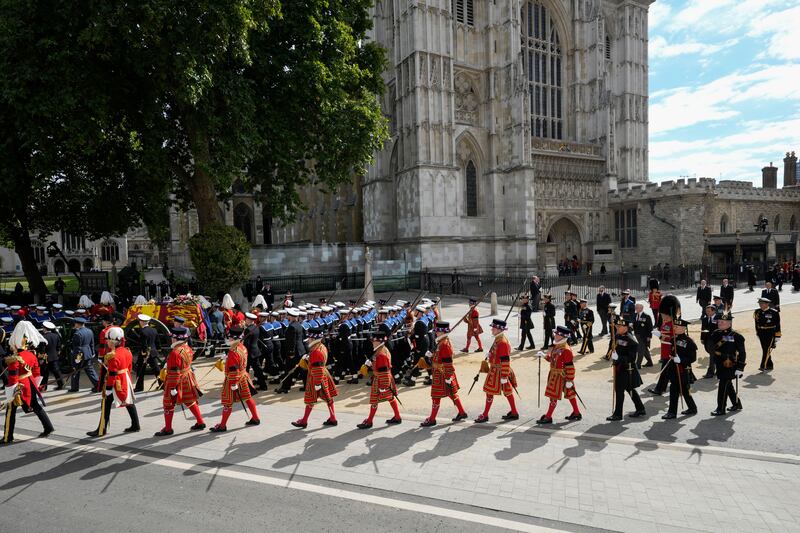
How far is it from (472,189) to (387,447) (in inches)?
1145

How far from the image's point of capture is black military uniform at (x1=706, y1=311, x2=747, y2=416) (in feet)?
26.1

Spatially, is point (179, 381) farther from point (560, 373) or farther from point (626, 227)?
point (626, 227)

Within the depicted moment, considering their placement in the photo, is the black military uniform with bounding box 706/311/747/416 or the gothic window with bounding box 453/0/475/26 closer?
the black military uniform with bounding box 706/311/747/416

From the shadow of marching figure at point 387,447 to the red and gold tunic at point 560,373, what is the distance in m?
2.13

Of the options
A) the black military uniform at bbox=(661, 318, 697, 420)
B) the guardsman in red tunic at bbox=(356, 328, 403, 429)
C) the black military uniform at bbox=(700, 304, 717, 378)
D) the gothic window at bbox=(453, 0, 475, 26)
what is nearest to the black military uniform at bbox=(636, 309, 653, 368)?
the black military uniform at bbox=(700, 304, 717, 378)

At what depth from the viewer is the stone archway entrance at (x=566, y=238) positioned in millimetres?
38594

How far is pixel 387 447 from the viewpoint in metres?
7.24

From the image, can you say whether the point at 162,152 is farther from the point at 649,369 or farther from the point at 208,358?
the point at 649,369

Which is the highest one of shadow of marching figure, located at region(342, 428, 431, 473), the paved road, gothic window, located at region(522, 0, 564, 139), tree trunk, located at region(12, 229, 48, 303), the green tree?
gothic window, located at region(522, 0, 564, 139)

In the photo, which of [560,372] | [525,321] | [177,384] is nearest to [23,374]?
[177,384]

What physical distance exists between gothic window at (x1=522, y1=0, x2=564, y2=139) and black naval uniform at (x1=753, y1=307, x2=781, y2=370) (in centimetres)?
2994

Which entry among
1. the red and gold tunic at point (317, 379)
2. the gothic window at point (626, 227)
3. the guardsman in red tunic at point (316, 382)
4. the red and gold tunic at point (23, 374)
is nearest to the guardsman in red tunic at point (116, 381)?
the red and gold tunic at point (23, 374)

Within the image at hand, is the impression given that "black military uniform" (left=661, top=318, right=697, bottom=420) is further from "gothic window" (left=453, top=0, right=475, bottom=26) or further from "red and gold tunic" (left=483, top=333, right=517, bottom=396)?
"gothic window" (left=453, top=0, right=475, bottom=26)

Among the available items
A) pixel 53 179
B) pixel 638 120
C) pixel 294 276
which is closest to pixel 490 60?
pixel 638 120
